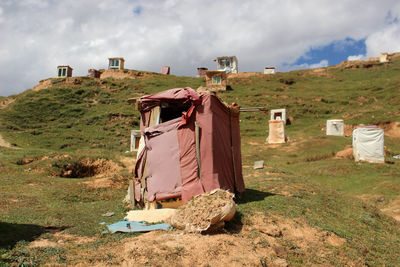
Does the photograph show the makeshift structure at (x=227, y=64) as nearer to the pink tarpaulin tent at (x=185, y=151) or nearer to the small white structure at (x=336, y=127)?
the small white structure at (x=336, y=127)

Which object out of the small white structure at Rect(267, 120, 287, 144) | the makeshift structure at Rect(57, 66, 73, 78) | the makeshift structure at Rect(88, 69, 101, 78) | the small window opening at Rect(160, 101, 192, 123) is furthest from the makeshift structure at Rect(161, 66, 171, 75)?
the small window opening at Rect(160, 101, 192, 123)

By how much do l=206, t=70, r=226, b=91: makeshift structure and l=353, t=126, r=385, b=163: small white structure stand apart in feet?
98.1

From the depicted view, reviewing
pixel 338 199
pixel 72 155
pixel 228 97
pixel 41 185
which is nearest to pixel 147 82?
pixel 228 97

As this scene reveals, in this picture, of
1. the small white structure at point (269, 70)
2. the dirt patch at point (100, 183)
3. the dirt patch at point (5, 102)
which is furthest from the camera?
the small white structure at point (269, 70)

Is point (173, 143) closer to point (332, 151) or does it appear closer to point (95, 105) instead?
point (332, 151)

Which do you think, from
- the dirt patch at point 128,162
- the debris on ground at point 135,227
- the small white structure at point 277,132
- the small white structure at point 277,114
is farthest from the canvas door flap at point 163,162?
the small white structure at point 277,114

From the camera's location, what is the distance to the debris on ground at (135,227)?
20.4 feet

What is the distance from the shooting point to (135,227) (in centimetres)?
646

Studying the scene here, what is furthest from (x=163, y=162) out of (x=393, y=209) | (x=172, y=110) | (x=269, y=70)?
(x=269, y=70)

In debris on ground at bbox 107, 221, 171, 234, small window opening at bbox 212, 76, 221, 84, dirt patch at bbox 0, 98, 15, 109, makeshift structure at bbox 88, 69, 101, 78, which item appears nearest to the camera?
debris on ground at bbox 107, 221, 171, 234

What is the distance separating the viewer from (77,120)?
37312 mm

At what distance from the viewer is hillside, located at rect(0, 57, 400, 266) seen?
557cm

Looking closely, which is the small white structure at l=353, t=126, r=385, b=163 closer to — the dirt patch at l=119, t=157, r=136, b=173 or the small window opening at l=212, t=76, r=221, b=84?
the dirt patch at l=119, t=157, r=136, b=173

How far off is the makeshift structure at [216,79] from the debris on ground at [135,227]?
41.5 m
